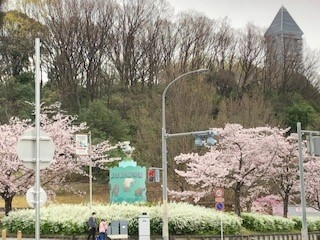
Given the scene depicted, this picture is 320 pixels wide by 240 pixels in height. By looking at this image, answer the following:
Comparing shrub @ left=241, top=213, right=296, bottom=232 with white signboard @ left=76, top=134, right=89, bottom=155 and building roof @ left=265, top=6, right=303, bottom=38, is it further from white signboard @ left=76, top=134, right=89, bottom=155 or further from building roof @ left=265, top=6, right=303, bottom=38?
building roof @ left=265, top=6, right=303, bottom=38

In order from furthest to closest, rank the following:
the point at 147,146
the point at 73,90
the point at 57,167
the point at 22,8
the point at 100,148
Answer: the point at 22,8 → the point at 73,90 → the point at 147,146 → the point at 100,148 → the point at 57,167

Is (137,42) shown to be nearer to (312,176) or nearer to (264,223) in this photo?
(312,176)

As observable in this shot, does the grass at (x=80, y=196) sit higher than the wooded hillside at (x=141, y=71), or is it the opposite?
the wooded hillside at (x=141, y=71)

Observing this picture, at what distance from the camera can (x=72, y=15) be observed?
241 ft

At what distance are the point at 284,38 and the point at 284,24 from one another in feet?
42.8

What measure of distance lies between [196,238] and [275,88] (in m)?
55.1

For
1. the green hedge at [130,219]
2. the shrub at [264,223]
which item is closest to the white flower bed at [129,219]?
the green hedge at [130,219]

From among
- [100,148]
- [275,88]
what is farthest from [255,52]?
[100,148]

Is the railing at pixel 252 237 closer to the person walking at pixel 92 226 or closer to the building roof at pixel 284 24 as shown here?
the person walking at pixel 92 226

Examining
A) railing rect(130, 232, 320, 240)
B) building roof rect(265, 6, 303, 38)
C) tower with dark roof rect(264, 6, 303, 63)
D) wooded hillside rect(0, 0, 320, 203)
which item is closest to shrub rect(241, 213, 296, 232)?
railing rect(130, 232, 320, 240)

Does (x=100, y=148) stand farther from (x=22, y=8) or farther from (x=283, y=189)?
(x=22, y=8)

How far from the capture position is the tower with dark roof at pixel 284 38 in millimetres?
86312

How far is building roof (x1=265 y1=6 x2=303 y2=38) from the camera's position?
102500 millimetres

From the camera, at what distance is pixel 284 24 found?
105m
